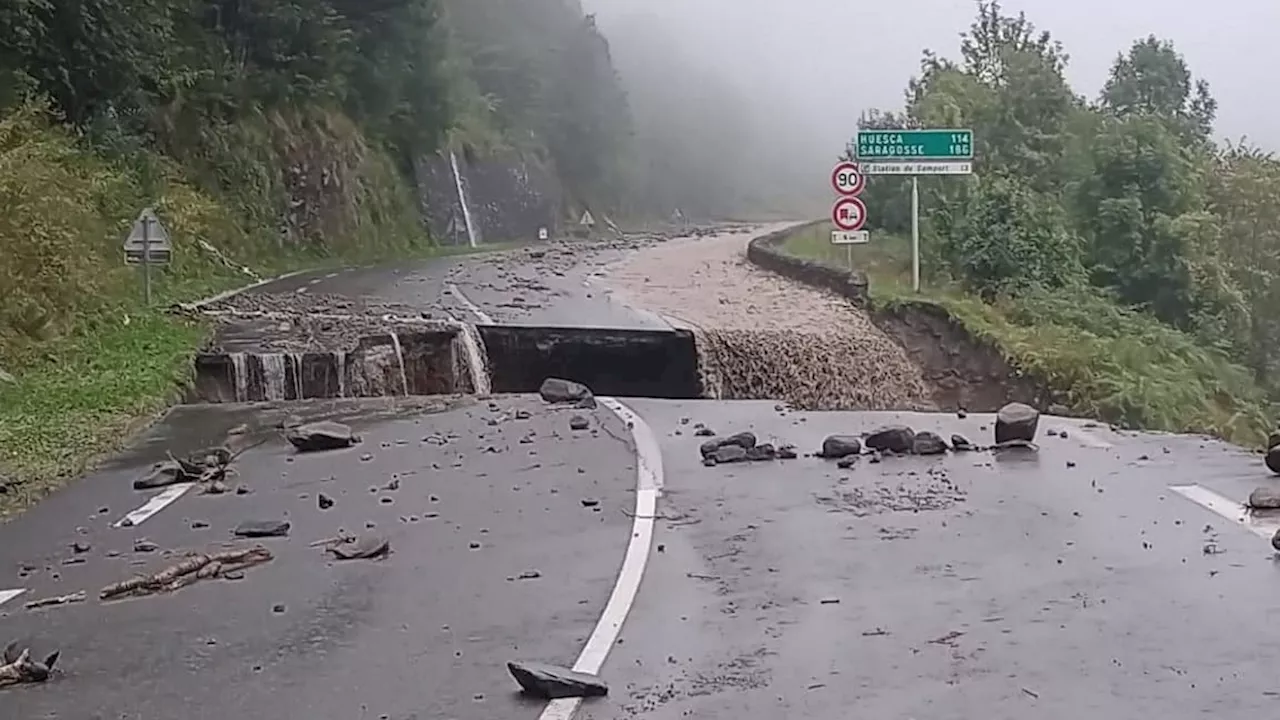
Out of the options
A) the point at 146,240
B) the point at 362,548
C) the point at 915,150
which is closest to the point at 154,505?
the point at 362,548

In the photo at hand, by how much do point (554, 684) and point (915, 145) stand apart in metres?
20.5

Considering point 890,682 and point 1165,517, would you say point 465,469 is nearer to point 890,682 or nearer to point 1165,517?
point 1165,517

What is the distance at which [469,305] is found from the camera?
968 inches

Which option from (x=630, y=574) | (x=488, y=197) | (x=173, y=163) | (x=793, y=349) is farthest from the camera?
(x=488, y=197)

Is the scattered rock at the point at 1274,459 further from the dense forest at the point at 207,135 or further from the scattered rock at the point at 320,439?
the dense forest at the point at 207,135

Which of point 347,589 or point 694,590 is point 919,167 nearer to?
point 694,590

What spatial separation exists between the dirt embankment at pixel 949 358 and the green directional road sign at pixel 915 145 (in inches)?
95.1

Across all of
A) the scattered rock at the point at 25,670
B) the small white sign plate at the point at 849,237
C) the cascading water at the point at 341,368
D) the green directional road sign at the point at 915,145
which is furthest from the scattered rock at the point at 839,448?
the small white sign plate at the point at 849,237

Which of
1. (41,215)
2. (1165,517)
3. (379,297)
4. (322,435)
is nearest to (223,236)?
(379,297)

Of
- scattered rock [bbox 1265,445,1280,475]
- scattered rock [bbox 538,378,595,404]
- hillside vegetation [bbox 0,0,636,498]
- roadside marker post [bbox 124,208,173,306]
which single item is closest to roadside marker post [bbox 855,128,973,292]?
scattered rock [bbox 538,378,595,404]

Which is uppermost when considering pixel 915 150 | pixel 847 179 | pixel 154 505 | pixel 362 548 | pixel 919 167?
pixel 915 150

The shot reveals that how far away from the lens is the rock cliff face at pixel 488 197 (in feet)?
170

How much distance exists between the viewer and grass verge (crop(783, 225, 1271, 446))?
21219 mm

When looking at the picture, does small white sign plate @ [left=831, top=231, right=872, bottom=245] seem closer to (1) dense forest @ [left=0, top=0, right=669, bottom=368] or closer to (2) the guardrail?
(2) the guardrail
